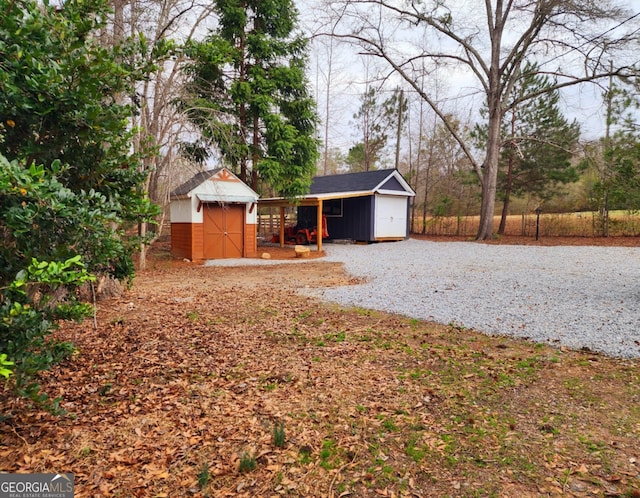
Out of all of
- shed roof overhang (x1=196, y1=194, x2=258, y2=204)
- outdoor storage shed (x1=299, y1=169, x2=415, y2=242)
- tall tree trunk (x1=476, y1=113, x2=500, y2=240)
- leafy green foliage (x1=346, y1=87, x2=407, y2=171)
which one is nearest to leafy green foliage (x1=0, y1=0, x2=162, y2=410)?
shed roof overhang (x1=196, y1=194, x2=258, y2=204)

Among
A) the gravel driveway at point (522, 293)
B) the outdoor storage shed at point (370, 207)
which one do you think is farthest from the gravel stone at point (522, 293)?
the outdoor storage shed at point (370, 207)

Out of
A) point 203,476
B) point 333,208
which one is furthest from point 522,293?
point 333,208

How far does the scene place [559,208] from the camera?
63.8ft

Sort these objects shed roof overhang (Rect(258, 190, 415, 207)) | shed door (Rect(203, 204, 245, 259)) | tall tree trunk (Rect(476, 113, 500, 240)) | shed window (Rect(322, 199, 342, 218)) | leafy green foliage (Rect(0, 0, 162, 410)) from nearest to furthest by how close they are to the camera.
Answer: leafy green foliage (Rect(0, 0, 162, 410)), shed door (Rect(203, 204, 245, 259)), shed roof overhang (Rect(258, 190, 415, 207)), tall tree trunk (Rect(476, 113, 500, 240)), shed window (Rect(322, 199, 342, 218))

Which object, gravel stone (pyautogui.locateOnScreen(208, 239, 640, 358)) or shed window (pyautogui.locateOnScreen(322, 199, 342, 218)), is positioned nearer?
gravel stone (pyautogui.locateOnScreen(208, 239, 640, 358))

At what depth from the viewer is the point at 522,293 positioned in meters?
6.18

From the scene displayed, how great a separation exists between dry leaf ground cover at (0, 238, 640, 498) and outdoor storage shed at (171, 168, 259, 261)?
7.31 metres

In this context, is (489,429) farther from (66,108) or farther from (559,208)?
(559,208)

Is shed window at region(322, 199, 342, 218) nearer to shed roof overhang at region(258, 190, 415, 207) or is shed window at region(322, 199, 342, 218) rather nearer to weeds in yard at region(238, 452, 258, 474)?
shed roof overhang at region(258, 190, 415, 207)

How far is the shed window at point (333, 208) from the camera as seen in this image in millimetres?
18141

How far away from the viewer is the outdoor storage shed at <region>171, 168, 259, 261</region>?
37.5ft

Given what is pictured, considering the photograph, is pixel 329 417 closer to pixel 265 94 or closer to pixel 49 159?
pixel 49 159

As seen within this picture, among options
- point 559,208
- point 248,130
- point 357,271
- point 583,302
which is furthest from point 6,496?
point 559,208

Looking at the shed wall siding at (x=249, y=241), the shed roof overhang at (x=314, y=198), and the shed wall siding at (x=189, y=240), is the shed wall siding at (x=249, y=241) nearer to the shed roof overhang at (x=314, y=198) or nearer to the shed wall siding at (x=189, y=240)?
the shed wall siding at (x=189, y=240)
